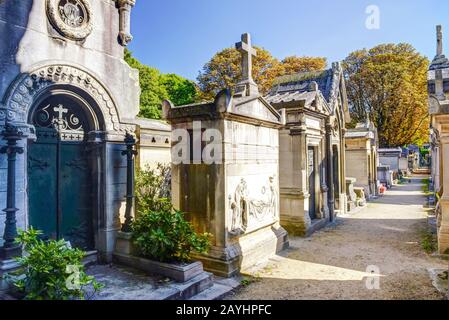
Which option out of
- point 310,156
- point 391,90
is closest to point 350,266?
point 310,156

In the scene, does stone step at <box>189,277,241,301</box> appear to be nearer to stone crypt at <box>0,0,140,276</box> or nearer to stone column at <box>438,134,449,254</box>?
stone crypt at <box>0,0,140,276</box>

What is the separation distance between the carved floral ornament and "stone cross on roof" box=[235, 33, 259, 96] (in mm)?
2858

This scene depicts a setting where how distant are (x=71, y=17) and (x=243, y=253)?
5652mm

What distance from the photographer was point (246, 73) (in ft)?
24.4

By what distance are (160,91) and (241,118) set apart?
21.4 meters

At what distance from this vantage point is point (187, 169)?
257 inches

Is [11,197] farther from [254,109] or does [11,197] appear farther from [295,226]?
[295,226]

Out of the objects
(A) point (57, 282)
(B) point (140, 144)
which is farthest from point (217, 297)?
(B) point (140, 144)

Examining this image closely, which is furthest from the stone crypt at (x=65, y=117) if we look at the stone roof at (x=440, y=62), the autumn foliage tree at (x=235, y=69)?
the autumn foliage tree at (x=235, y=69)

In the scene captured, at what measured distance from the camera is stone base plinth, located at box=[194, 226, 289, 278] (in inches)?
235

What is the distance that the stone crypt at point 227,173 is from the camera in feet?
19.9

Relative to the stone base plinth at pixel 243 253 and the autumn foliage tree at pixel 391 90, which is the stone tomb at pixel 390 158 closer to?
the autumn foliage tree at pixel 391 90

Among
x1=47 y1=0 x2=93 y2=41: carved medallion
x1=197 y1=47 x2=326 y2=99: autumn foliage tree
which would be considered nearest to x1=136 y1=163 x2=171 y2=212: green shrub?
x1=47 y1=0 x2=93 y2=41: carved medallion
